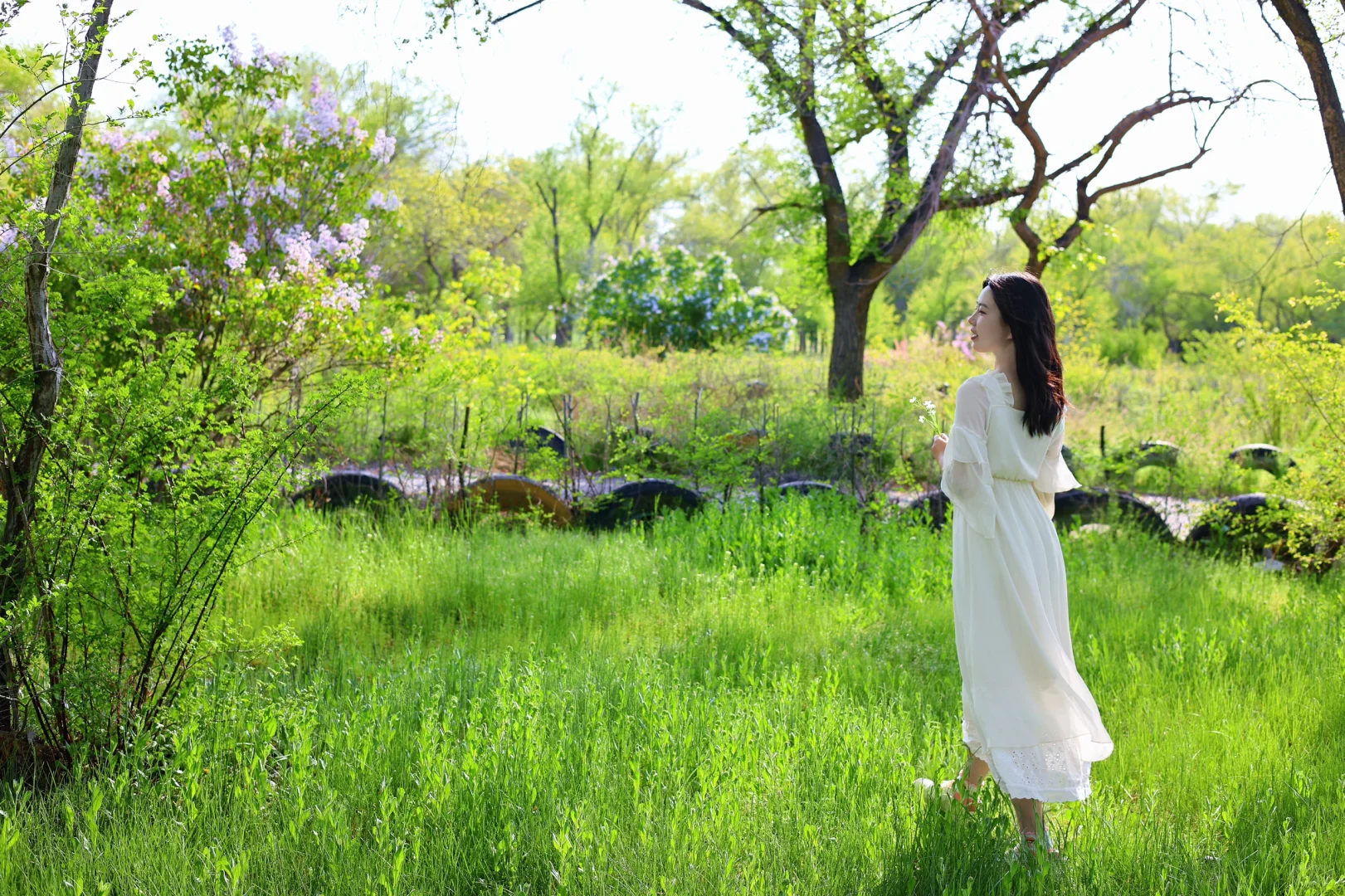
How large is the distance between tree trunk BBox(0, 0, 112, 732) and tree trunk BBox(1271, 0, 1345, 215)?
17.1ft

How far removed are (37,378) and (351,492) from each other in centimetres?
390

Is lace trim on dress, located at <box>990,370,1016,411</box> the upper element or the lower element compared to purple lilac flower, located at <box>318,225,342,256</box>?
lower

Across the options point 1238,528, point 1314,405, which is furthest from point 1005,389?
point 1238,528

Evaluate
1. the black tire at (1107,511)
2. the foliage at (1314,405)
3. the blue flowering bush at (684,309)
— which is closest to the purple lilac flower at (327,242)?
the black tire at (1107,511)

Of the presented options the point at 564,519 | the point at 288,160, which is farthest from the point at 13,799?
the point at 288,160

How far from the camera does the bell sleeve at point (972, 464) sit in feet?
8.73

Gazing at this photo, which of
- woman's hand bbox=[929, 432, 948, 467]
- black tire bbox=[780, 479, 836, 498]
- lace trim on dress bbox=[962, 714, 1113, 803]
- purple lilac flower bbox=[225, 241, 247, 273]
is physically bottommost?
lace trim on dress bbox=[962, 714, 1113, 803]

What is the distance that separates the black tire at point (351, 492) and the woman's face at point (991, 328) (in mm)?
4567

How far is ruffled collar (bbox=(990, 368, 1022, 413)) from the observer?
2.73m

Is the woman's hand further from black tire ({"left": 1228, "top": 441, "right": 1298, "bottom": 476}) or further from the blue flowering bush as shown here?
the blue flowering bush

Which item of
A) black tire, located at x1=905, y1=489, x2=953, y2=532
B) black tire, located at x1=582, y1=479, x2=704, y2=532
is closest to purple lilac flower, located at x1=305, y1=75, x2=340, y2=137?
black tire, located at x1=582, y1=479, x2=704, y2=532

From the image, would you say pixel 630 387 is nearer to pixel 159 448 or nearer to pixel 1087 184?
pixel 1087 184

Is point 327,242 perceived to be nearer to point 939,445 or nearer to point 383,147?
point 383,147

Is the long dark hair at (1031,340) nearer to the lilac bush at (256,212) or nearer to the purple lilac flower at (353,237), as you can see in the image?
the lilac bush at (256,212)
